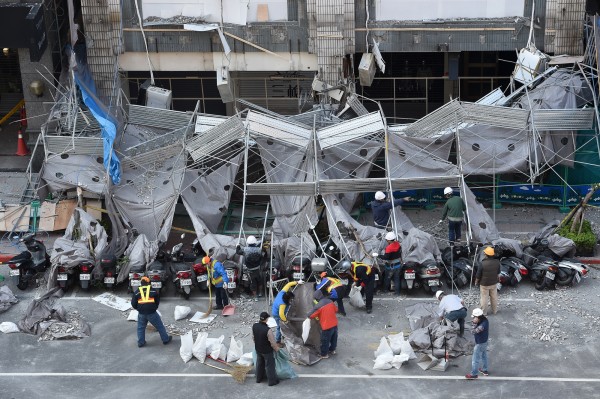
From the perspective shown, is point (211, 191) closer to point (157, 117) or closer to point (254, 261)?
point (157, 117)

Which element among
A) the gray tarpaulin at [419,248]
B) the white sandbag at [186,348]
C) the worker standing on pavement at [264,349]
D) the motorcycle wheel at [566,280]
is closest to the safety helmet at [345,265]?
the gray tarpaulin at [419,248]

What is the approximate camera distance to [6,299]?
76.7 feet

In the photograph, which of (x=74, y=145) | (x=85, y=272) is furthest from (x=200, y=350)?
(x=74, y=145)

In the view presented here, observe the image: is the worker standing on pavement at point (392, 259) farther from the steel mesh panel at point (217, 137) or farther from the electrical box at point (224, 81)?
the electrical box at point (224, 81)

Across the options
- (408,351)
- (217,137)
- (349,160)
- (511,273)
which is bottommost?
(408,351)

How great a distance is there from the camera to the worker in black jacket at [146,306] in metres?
21.1

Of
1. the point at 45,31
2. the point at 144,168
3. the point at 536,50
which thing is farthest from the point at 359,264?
the point at 45,31

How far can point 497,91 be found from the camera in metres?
26.4

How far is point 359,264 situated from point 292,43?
724 centimetres

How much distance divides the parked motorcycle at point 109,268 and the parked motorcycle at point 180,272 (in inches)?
46.3

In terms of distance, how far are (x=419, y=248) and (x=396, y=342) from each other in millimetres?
3014

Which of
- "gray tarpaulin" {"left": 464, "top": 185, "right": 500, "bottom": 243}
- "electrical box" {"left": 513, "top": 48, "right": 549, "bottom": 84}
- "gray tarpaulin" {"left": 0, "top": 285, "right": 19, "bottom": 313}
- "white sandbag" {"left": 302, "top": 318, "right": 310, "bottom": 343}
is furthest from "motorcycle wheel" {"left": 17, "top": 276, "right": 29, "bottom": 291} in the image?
"electrical box" {"left": 513, "top": 48, "right": 549, "bottom": 84}

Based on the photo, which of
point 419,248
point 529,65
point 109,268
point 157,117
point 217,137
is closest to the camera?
point 419,248

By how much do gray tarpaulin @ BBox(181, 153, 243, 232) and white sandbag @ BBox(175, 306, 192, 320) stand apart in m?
3.14
